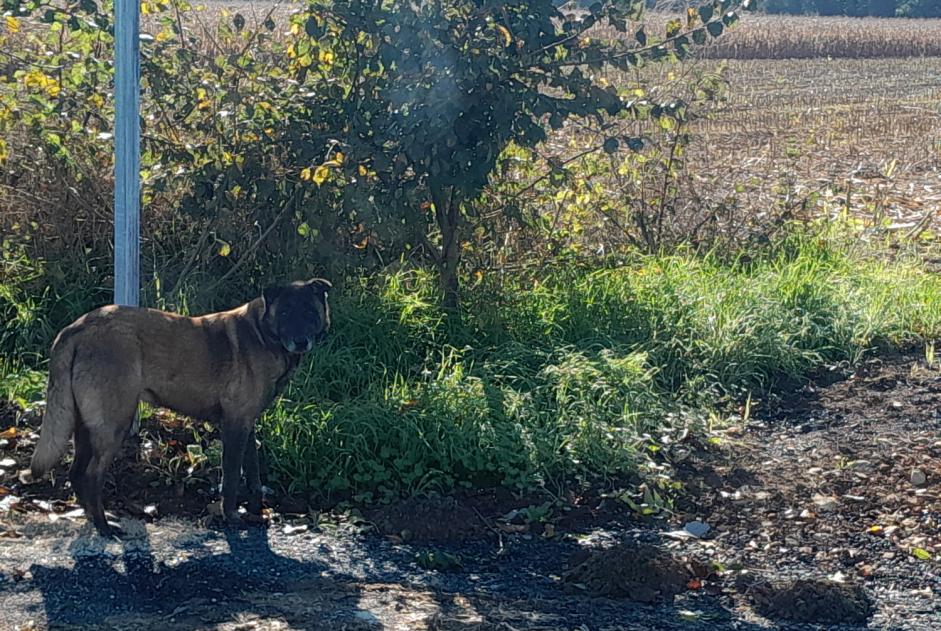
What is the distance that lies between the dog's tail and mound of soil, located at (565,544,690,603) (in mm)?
2468

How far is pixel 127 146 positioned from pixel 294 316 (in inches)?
54.7

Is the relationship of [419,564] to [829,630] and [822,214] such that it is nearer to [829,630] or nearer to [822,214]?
[829,630]

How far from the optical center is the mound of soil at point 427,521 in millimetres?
5691

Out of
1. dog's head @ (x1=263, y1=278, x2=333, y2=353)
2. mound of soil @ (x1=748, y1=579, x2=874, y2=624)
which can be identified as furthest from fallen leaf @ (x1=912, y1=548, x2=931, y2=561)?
dog's head @ (x1=263, y1=278, x2=333, y2=353)

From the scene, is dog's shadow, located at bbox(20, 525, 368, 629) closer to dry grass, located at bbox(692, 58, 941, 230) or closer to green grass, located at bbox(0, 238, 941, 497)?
green grass, located at bbox(0, 238, 941, 497)

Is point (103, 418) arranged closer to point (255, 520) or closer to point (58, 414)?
point (58, 414)

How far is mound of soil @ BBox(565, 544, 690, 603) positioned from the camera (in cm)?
501

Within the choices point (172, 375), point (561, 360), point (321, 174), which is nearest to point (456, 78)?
point (321, 174)

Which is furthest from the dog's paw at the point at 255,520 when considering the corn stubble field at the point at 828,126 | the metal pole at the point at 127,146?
the corn stubble field at the point at 828,126

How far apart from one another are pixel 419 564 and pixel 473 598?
19.1 inches

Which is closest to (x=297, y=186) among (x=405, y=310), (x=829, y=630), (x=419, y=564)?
(x=405, y=310)

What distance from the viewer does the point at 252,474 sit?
6.08m

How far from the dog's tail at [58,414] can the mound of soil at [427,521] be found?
1.57 metres

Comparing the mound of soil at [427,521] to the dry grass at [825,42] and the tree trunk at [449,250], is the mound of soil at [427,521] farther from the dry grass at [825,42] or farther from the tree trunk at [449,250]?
the dry grass at [825,42]
